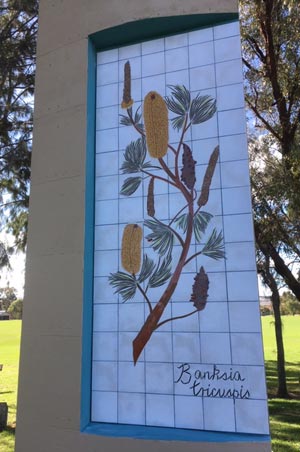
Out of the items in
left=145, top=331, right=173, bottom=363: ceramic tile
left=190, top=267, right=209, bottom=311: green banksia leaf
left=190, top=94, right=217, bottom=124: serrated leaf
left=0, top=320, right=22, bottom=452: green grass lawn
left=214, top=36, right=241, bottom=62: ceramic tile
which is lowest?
left=0, top=320, right=22, bottom=452: green grass lawn

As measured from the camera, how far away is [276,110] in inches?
306

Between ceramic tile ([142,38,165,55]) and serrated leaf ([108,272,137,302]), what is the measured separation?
192cm

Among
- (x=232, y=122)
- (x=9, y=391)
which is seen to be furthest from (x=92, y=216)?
(x=9, y=391)

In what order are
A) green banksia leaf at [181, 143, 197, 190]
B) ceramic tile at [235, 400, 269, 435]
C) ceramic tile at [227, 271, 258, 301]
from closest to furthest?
ceramic tile at [235, 400, 269, 435] → ceramic tile at [227, 271, 258, 301] → green banksia leaf at [181, 143, 197, 190]

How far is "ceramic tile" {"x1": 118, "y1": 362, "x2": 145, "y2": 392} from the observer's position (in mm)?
3076

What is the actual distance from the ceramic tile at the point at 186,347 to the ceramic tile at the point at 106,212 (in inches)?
41.2

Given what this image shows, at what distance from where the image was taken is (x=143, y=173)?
136 inches

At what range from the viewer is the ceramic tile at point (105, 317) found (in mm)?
3254

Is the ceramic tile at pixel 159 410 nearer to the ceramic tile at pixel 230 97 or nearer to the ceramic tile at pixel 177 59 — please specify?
the ceramic tile at pixel 230 97

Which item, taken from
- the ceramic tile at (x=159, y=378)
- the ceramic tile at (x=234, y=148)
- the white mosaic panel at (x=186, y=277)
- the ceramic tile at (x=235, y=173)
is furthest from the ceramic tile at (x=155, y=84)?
the ceramic tile at (x=159, y=378)

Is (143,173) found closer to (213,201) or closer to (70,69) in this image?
(213,201)

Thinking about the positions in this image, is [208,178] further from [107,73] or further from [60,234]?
[107,73]

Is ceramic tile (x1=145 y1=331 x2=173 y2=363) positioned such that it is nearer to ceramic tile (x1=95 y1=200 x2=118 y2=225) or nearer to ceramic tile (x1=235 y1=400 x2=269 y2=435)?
ceramic tile (x1=235 y1=400 x2=269 y2=435)

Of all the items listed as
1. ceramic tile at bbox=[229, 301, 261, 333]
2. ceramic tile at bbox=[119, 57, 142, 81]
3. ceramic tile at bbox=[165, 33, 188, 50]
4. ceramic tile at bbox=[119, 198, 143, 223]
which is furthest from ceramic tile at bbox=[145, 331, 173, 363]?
ceramic tile at bbox=[165, 33, 188, 50]
